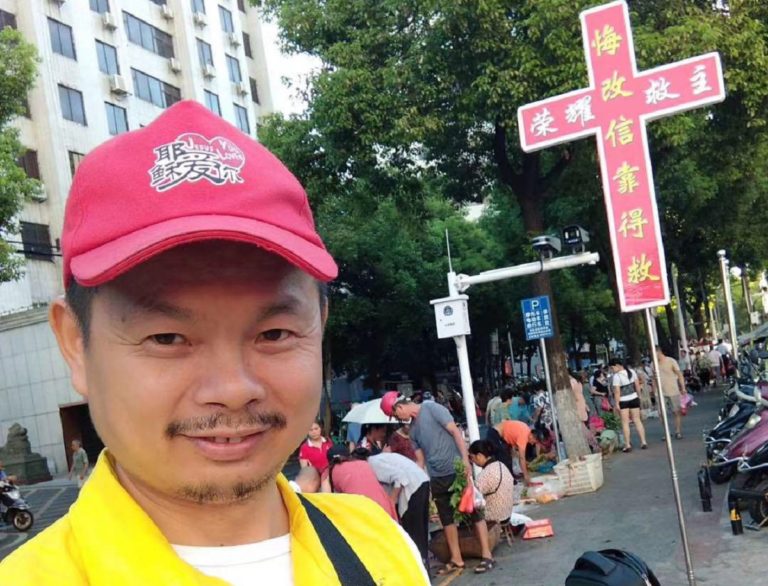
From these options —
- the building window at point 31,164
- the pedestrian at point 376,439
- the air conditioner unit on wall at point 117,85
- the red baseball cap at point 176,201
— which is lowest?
the pedestrian at point 376,439

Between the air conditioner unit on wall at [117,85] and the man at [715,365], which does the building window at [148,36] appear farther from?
the man at [715,365]

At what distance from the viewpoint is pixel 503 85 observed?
→ 10.2 metres

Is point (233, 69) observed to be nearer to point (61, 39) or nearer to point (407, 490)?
point (61, 39)

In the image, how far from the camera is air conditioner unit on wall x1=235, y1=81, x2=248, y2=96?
34.0 m

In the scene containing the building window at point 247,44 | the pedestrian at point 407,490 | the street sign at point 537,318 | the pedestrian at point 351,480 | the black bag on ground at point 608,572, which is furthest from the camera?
the building window at point 247,44

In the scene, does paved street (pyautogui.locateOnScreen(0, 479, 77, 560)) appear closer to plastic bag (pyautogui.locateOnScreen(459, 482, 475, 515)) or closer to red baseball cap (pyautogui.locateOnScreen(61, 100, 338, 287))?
plastic bag (pyautogui.locateOnScreen(459, 482, 475, 515))

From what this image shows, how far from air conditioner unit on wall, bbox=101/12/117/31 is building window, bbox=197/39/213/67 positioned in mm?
4659

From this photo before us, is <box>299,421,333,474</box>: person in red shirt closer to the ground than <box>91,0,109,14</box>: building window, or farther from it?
closer to the ground

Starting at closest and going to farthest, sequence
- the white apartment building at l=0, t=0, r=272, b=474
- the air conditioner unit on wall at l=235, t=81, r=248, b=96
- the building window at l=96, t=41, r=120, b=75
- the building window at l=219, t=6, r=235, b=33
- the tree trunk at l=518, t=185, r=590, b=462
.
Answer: the tree trunk at l=518, t=185, r=590, b=462 → the white apartment building at l=0, t=0, r=272, b=474 → the building window at l=96, t=41, r=120, b=75 → the building window at l=219, t=6, r=235, b=33 → the air conditioner unit on wall at l=235, t=81, r=248, b=96

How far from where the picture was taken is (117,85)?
27109 mm

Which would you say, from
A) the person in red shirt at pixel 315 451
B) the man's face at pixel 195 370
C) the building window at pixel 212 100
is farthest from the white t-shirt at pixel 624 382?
the building window at pixel 212 100

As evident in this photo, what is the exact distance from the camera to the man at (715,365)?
2705 centimetres

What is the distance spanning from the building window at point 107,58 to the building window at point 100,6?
1091 millimetres

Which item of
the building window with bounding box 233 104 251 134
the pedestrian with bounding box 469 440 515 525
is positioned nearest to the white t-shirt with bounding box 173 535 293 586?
the pedestrian with bounding box 469 440 515 525
